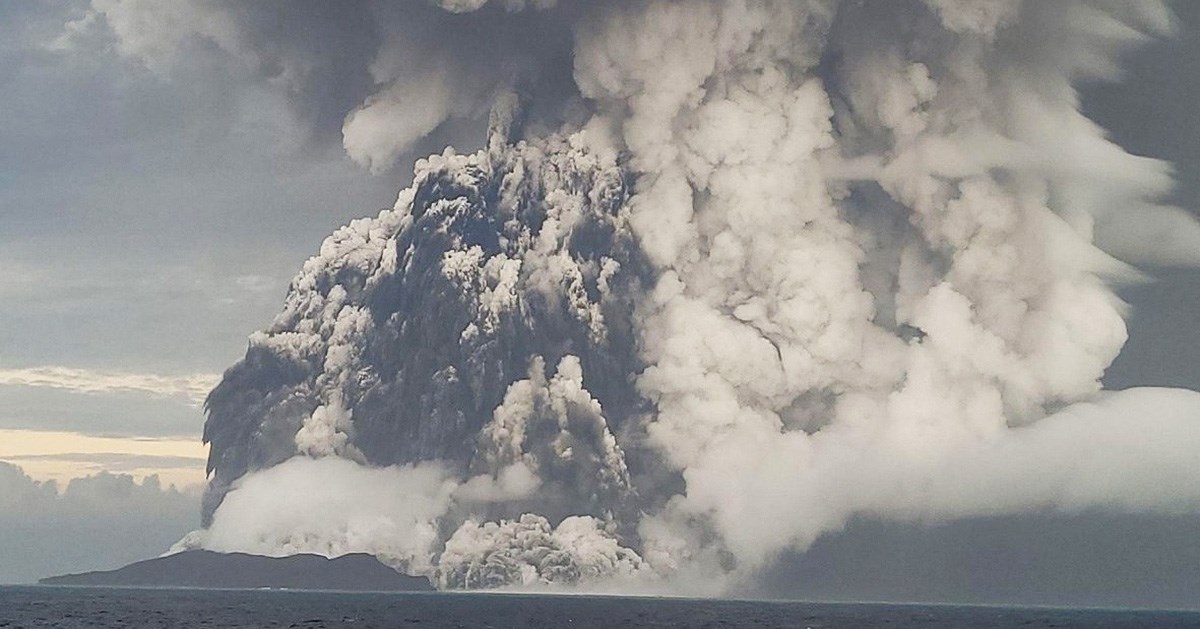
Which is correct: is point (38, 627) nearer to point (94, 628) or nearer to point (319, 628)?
point (94, 628)

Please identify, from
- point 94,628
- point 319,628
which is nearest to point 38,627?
point 94,628
